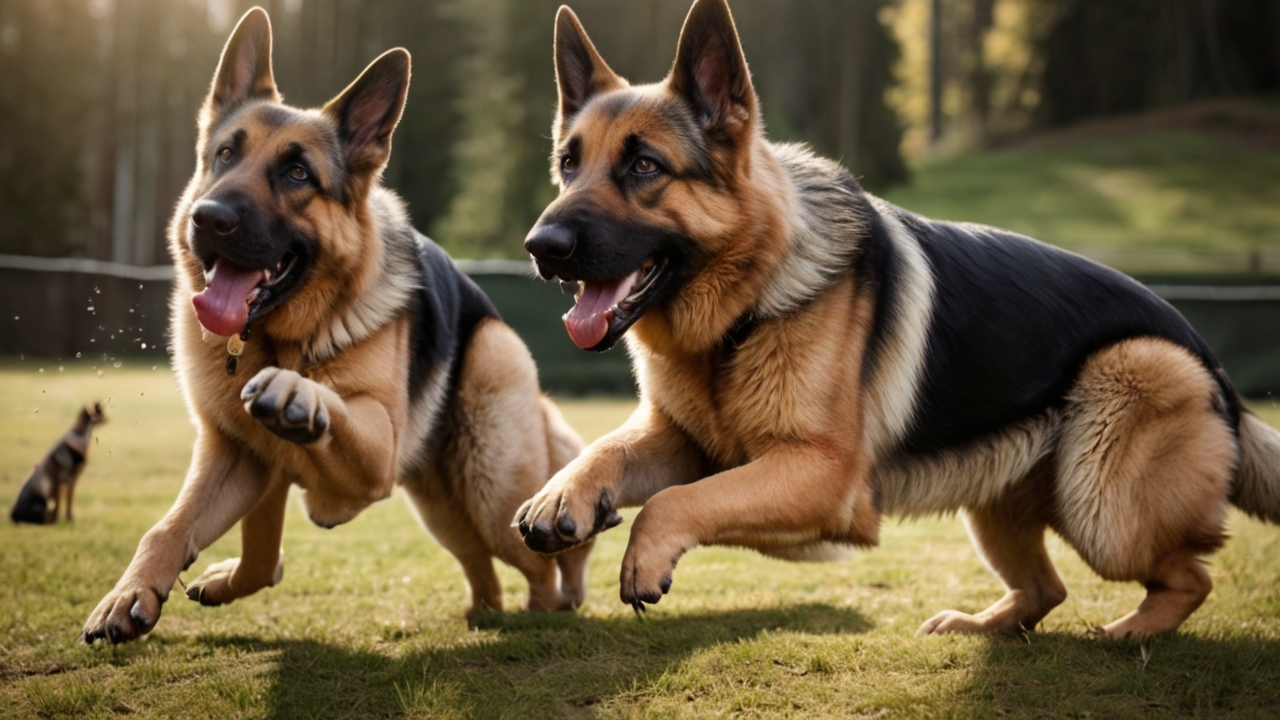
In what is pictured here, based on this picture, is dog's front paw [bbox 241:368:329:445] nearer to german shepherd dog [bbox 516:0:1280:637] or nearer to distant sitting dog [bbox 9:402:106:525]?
german shepherd dog [bbox 516:0:1280:637]

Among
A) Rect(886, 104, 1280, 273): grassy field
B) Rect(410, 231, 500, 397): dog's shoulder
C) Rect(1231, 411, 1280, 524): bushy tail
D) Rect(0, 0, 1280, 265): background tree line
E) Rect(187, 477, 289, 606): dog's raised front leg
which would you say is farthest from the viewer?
Rect(886, 104, 1280, 273): grassy field

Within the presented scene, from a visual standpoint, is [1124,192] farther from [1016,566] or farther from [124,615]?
[124,615]

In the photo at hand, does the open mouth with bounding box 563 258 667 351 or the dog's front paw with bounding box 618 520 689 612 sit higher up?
the open mouth with bounding box 563 258 667 351

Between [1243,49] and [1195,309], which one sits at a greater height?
[1243,49]

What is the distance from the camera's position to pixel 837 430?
4059 millimetres

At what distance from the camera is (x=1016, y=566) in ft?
16.6

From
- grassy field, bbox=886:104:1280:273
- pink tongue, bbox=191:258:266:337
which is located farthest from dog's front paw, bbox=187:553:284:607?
grassy field, bbox=886:104:1280:273

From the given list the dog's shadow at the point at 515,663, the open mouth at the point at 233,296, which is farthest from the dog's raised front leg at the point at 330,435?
the dog's shadow at the point at 515,663

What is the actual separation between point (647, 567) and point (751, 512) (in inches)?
18.8

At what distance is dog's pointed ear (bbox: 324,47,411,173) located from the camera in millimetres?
4840

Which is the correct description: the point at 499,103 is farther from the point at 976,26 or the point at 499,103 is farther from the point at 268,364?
the point at 976,26

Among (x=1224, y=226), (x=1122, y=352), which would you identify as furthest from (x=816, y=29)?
(x=1122, y=352)

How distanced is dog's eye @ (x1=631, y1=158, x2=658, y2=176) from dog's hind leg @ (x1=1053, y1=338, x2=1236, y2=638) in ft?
7.31

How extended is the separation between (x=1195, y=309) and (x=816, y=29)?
3243cm
